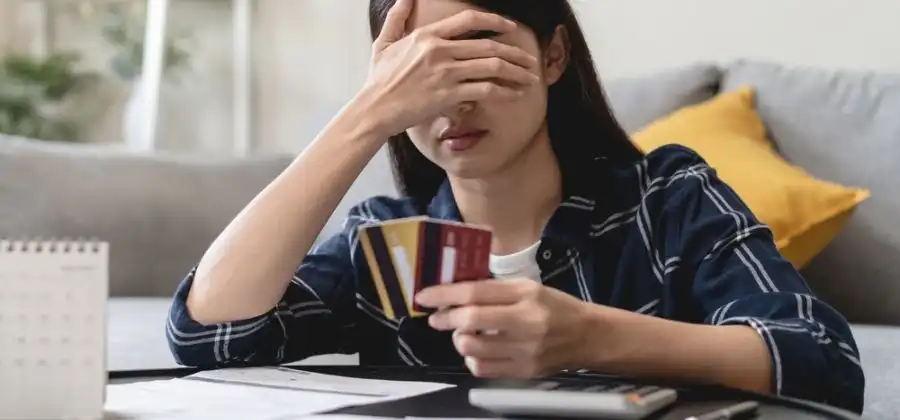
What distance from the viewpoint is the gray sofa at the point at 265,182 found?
1.57 meters

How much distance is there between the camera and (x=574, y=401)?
65 cm

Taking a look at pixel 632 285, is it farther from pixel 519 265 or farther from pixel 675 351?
pixel 675 351

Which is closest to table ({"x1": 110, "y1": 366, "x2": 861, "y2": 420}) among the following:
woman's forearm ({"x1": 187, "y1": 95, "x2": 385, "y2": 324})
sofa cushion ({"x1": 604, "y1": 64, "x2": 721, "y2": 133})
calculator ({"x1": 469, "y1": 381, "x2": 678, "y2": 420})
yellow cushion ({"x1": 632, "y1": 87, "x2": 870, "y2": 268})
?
calculator ({"x1": 469, "y1": 381, "x2": 678, "y2": 420})

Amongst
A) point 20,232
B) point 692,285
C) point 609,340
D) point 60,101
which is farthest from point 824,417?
point 60,101

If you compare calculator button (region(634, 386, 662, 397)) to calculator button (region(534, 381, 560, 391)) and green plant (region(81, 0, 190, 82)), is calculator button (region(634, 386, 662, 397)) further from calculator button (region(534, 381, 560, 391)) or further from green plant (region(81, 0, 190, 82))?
green plant (region(81, 0, 190, 82))

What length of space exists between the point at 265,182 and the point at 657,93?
790 mm

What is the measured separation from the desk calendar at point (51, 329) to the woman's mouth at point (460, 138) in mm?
389

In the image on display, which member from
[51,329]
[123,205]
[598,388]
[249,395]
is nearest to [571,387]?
[598,388]

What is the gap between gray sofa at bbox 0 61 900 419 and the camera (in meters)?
1.57

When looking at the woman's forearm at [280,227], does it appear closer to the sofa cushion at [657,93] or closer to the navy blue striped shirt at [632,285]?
the navy blue striped shirt at [632,285]

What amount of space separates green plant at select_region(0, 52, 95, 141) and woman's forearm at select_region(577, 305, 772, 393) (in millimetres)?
2382

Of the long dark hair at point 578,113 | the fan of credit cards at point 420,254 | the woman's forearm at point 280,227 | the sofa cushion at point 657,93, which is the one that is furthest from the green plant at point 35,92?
the fan of credit cards at point 420,254

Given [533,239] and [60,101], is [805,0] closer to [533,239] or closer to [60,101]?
[533,239]

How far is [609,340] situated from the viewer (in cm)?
80
